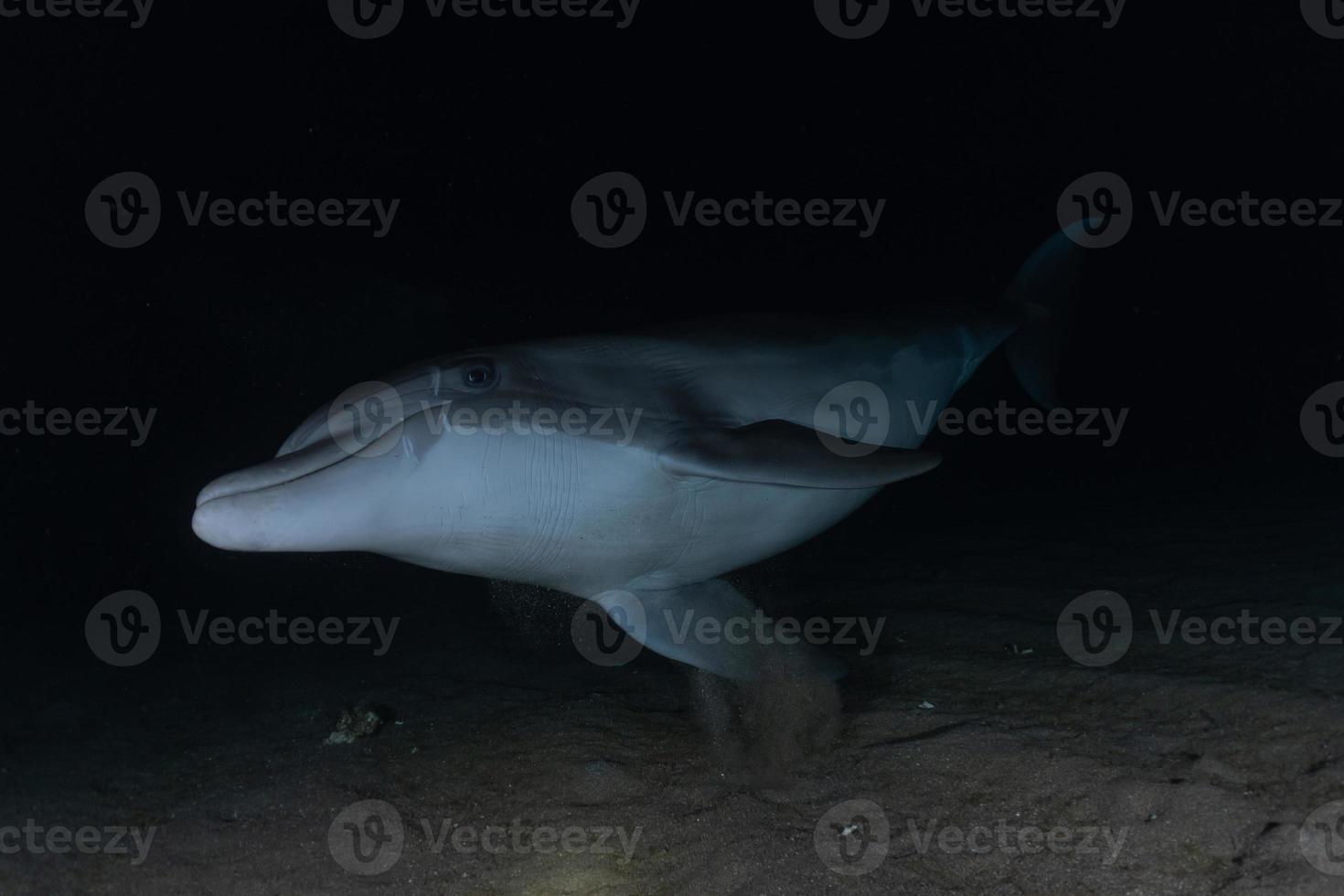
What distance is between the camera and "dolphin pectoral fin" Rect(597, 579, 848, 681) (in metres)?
4.23

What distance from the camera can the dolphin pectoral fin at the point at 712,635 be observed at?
4230 mm

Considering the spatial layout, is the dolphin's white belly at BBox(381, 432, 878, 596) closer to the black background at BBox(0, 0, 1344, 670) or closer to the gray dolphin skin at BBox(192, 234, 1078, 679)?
the gray dolphin skin at BBox(192, 234, 1078, 679)

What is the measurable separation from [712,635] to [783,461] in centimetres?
124

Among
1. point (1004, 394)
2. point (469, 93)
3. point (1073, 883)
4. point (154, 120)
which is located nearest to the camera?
point (1073, 883)

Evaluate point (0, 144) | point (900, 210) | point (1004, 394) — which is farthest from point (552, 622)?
point (1004, 394)

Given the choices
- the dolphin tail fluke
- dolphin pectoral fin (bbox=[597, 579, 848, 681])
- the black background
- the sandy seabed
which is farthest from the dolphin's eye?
the black background

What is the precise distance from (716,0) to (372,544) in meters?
18.2

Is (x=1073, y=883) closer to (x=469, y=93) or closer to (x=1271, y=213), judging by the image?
(x=469, y=93)

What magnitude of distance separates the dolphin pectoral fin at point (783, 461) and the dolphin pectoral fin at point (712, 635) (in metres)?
1.01

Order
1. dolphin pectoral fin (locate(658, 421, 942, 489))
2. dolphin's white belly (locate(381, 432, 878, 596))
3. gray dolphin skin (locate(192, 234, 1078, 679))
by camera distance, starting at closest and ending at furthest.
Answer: gray dolphin skin (locate(192, 234, 1078, 679))
dolphin's white belly (locate(381, 432, 878, 596))
dolphin pectoral fin (locate(658, 421, 942, 489))

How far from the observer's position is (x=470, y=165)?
65.7 ft

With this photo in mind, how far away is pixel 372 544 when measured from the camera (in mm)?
3279

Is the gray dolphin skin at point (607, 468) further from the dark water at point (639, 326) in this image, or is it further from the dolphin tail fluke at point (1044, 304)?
the dolphin tail fluke at point (1044, 304)

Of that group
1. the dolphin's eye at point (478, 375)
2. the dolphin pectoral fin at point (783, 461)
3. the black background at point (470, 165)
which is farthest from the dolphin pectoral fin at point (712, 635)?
the black background at point (470, 165)
